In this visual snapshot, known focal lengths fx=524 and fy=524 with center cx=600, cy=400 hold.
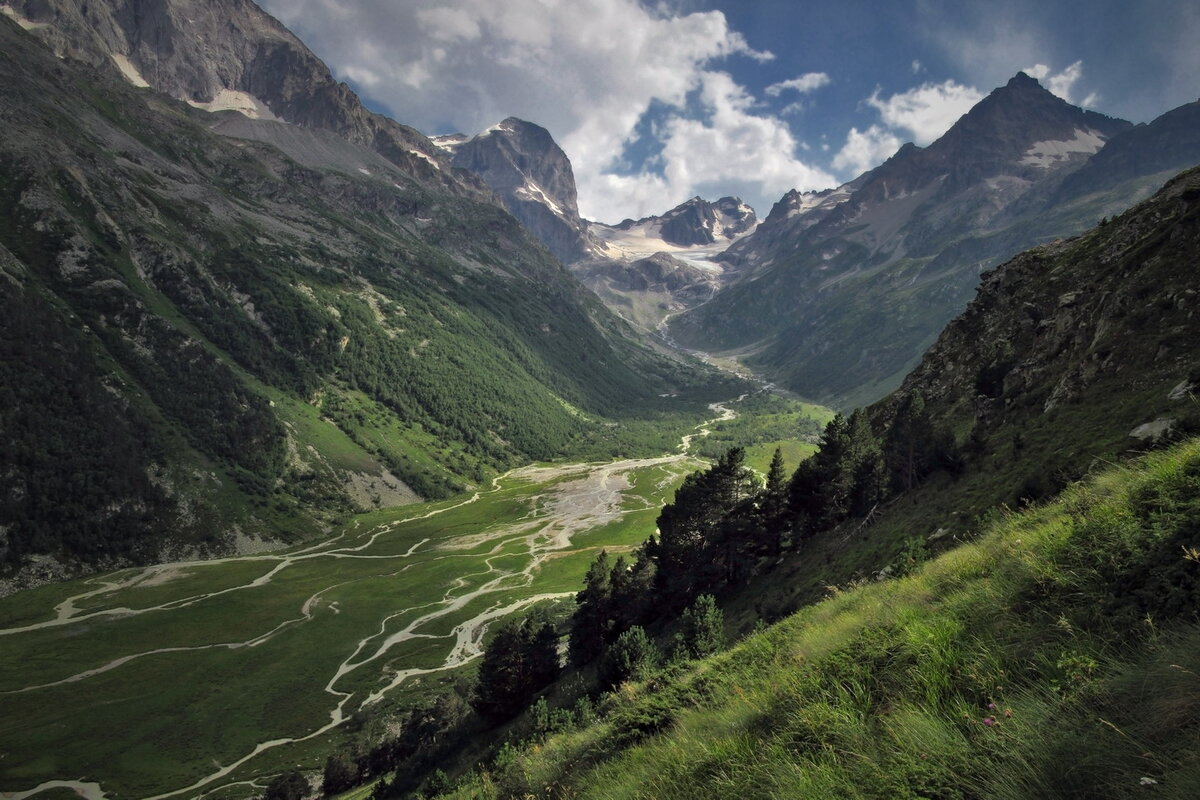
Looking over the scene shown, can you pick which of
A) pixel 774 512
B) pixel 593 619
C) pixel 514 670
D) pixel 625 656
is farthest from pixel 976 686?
pixel 593 619

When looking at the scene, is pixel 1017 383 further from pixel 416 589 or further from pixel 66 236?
pixel 66 236

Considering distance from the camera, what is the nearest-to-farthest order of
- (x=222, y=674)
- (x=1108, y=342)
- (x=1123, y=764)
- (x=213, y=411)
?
(x=1123, y=764) → (x=1108, y=342) → (x=222, y=674) → (x=213, y=411)

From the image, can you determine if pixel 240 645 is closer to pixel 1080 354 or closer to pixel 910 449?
pixel 910 449

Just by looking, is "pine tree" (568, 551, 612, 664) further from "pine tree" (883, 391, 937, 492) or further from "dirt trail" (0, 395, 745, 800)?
"dirt trail" (0, 395, 745, 800)

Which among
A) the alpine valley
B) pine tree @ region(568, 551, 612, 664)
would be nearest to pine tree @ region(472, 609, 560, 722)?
the alpine valley

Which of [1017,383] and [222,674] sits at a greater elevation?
[1017,383]

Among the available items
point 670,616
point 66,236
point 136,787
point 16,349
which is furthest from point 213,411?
point 670,616
